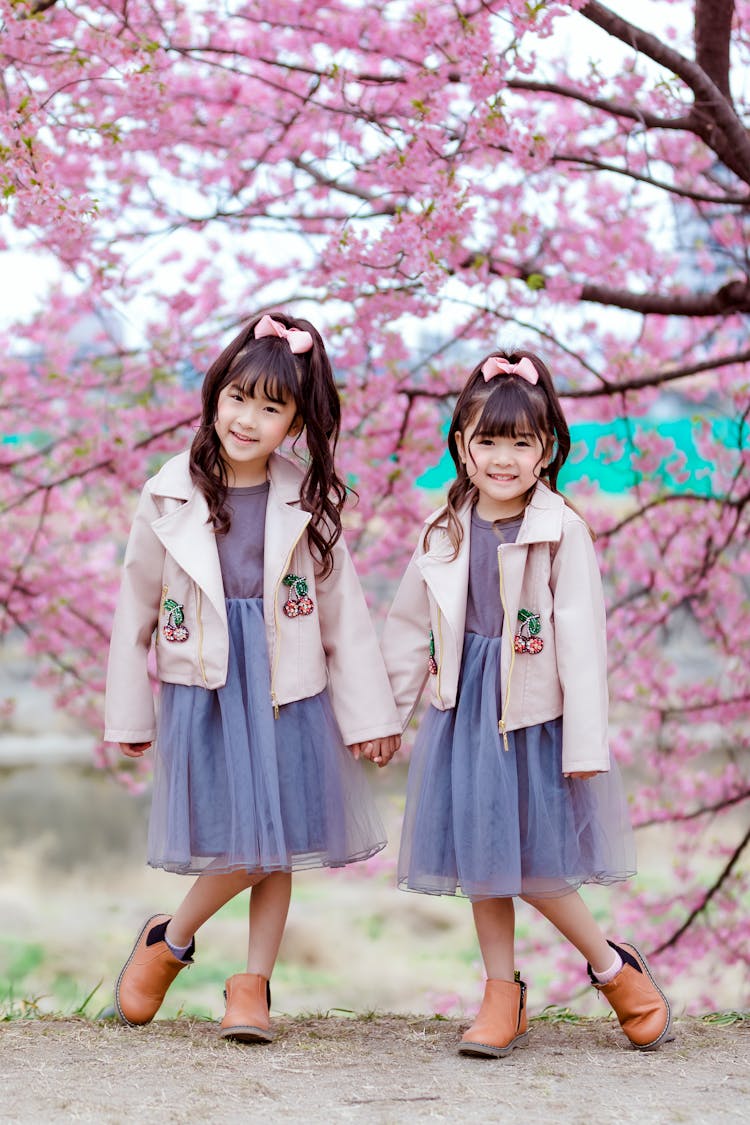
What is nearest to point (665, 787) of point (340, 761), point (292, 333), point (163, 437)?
Result: point (163, 437)

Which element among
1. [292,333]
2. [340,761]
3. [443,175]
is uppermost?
[443,175]

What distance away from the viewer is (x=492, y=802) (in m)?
2.47

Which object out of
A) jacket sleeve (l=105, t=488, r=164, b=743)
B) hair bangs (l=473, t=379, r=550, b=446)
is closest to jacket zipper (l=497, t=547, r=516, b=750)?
hair bangs (l=473, t=379, r=550, b=446)

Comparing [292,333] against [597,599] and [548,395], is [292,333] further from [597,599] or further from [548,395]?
[597,599]

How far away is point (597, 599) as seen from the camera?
256 cm

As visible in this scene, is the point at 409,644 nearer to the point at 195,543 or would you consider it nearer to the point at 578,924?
the point at 195,543

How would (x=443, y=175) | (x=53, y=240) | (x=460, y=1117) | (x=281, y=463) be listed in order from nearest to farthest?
(x=460, y=1117) < (x=281, y=463) < (x=443, y=175) < (x=53, y=240)

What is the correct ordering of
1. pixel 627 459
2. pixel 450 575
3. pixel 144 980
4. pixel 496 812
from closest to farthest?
pixel 496 812 → pixel 450 575 → pixel 144 980 → pixel 627 459

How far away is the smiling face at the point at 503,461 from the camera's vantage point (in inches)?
100

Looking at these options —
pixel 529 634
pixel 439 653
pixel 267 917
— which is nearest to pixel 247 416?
pixel 439 653

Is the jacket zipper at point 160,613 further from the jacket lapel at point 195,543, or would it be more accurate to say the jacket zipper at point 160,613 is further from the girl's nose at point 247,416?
the girl's nose at point 247,416

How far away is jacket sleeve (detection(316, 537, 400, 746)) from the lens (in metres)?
2.62

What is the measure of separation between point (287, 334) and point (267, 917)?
1.26m

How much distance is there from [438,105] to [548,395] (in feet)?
4.09
